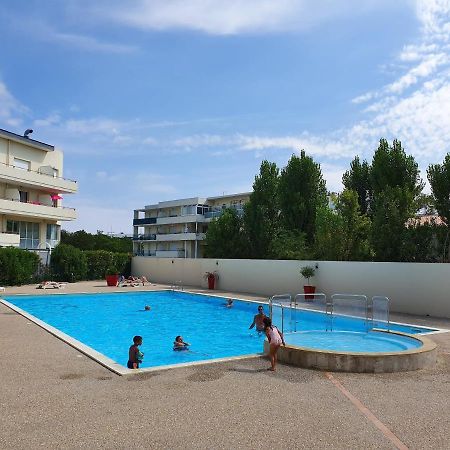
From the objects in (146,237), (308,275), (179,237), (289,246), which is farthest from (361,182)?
(146,237)

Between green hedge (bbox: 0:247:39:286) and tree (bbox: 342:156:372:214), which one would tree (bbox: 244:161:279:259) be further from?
green hedge (bbox: 0:247:39:286)

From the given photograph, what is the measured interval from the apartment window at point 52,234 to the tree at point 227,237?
1460cm

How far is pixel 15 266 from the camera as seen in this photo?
29.5 metres

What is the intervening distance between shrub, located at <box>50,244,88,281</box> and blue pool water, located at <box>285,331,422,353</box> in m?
24.3

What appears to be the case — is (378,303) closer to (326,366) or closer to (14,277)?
(326,366)

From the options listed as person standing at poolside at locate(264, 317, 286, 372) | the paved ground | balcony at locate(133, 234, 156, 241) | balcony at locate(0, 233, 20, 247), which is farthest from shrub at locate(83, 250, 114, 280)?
balcony at locate(133, 234, 156, 241)

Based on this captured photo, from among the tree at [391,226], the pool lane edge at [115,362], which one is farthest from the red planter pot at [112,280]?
the pool lane edge at [115,362]

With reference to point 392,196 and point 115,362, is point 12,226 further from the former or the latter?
point 115,362

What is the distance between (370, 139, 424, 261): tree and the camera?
26578 millimetres

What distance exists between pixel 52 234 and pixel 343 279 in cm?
2894

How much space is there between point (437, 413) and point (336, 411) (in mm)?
1422

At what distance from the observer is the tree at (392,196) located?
87.2 ft

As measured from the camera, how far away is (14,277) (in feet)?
97.1

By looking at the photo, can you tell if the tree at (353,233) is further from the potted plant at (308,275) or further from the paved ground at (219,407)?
the paved ground at (219,407)
